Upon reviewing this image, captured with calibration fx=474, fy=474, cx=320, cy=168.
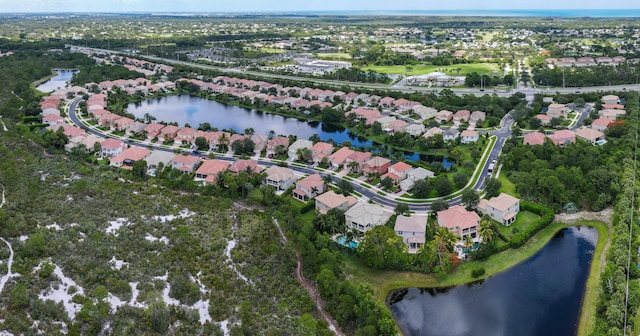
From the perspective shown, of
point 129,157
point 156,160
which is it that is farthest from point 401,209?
point 129,157

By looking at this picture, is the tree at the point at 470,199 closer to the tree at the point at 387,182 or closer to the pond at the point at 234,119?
the tree at the point at 387,182

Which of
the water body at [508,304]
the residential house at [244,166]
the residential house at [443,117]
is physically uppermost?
the residential house at [443,117]

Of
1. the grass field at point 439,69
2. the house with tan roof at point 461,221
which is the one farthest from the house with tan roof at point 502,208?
the grass field at point 439,69

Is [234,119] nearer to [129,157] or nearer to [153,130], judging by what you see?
[153,130]

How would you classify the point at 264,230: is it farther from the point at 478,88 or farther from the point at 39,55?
the point at 39,55

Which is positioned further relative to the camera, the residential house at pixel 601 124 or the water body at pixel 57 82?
the water body at pixel 57 82

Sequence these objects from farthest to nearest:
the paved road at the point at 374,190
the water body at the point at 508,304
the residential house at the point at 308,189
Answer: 1. the residential house at the point at 308,189
2. the paved road at the point at 374,190
3. the water body at the point at 508,304
